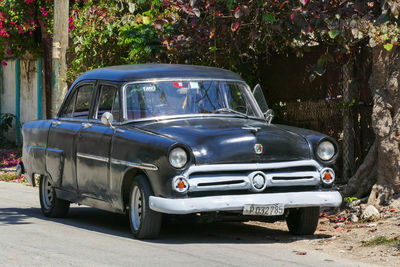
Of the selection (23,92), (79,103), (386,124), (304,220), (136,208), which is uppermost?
(79,103)

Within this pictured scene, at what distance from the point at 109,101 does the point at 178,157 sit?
193cm

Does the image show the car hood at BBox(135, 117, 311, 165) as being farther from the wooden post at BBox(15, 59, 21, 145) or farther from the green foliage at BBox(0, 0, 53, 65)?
the wooden post at BBox(15, 59, 21, 145)

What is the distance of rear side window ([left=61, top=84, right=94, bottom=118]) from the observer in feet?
35.1

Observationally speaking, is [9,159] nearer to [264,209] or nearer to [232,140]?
[232,140]

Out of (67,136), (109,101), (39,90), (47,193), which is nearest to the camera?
(109,101)

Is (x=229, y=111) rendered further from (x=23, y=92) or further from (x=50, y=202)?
(x=23, y=92)

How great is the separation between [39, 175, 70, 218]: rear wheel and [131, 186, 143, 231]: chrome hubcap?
7.42 feet

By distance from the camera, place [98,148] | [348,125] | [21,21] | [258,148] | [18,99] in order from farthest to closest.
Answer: [18,99] < [21,21] < [348,125] < [98,148] < [258,148]

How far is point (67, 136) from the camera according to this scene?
34.9 ft

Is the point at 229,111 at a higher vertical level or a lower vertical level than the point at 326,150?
higher

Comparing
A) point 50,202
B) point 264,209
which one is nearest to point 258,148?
point 264,209

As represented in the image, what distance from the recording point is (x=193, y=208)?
8414 millimetres

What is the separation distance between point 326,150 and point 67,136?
3.29 metres

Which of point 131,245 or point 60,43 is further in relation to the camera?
point 60,43
